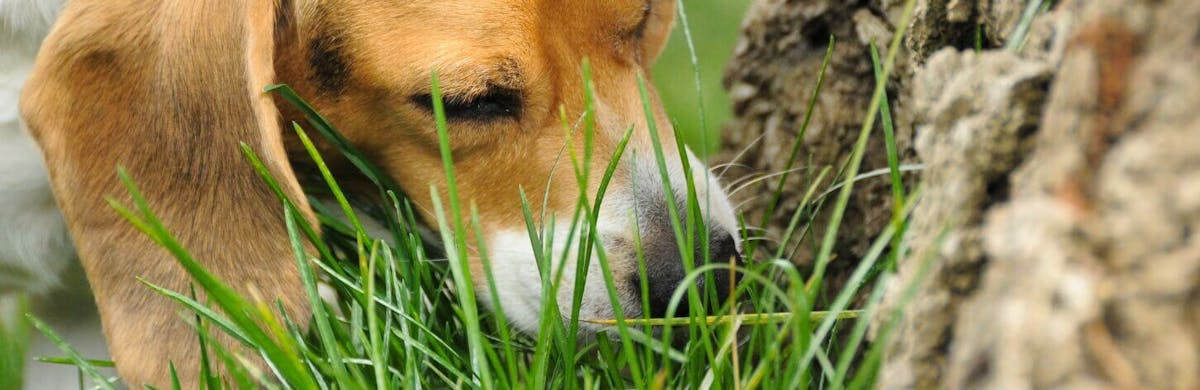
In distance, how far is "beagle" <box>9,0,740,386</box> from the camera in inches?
80.9

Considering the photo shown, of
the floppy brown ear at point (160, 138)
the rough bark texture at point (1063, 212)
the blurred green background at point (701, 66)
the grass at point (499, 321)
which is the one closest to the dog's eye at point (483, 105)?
the grass at point (499, 321)

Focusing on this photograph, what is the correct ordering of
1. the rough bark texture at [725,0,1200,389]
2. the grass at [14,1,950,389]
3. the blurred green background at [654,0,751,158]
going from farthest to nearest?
the blurred green background at [654,0,751,158]
the grass at [14,1,950,389]
the rough bark texture at [725,0,1200,389]

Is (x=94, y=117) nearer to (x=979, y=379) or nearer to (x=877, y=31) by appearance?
(x=877, y=31)

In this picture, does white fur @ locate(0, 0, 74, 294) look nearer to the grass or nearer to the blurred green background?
the grass

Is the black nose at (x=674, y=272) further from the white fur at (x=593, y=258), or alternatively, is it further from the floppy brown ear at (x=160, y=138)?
the floppy brown ear at (x=160, y=138)

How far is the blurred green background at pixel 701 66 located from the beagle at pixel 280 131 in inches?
55.1

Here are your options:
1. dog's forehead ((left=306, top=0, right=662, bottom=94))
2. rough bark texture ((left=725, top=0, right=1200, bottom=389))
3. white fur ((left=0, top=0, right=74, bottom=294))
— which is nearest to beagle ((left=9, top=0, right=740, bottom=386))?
dog's forehead ((left=306, top=0, right=662, bottom=94))

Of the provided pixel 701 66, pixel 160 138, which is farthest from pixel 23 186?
pixel 701 66

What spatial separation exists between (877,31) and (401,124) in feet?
3.41

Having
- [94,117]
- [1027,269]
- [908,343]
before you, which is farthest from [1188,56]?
[94,117]

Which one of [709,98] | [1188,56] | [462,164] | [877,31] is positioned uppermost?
[1188,56]

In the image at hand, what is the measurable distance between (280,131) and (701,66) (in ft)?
7.96

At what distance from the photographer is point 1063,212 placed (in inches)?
36.8

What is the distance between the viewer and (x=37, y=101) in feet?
6.98
